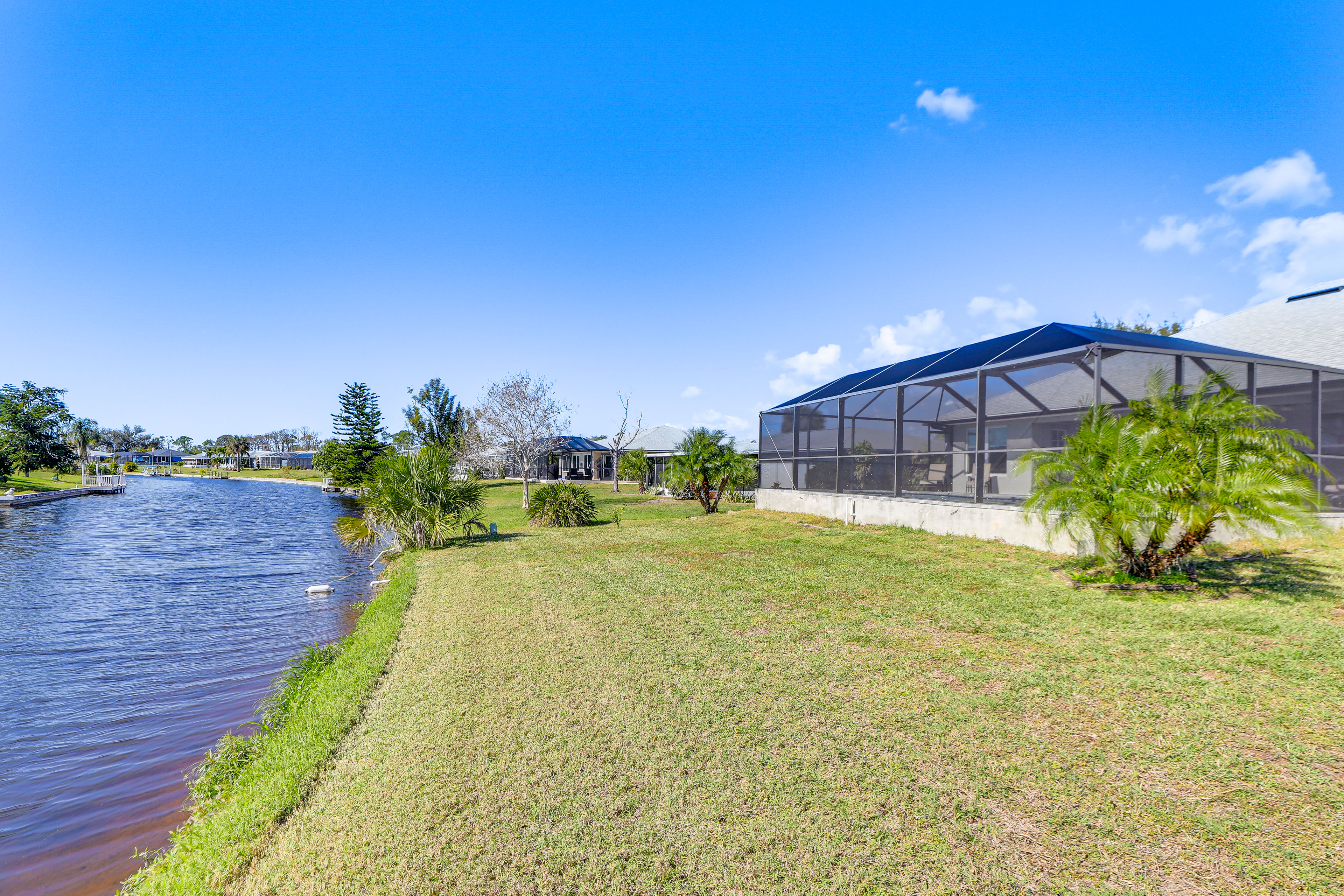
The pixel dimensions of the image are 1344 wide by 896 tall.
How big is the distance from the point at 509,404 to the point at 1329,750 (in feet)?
105

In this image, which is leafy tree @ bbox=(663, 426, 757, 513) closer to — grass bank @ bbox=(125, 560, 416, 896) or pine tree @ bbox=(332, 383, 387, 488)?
grass bank @ bbox=(125, 560, 416, 896)

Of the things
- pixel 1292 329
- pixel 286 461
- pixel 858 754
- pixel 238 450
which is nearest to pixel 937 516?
pixel 858 754

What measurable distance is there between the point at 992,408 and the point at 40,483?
244ft

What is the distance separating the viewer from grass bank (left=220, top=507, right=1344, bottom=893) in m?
2.74

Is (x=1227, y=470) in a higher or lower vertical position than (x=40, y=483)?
higher

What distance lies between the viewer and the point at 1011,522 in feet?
36.5

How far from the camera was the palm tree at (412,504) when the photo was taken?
47.1 ft

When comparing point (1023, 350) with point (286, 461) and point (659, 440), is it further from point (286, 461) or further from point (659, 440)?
point (286, 461)

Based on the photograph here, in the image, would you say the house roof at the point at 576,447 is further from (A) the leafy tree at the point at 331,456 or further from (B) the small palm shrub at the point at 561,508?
(B) the small palm shrub at the point at 561,508

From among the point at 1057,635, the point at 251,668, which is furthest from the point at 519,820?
the point at 251,668

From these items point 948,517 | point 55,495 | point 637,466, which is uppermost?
point 637,466

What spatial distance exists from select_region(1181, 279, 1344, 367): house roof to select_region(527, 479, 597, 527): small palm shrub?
20.7 meters

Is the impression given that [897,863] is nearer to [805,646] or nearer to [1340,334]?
[805,646]

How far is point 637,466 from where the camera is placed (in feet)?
116
